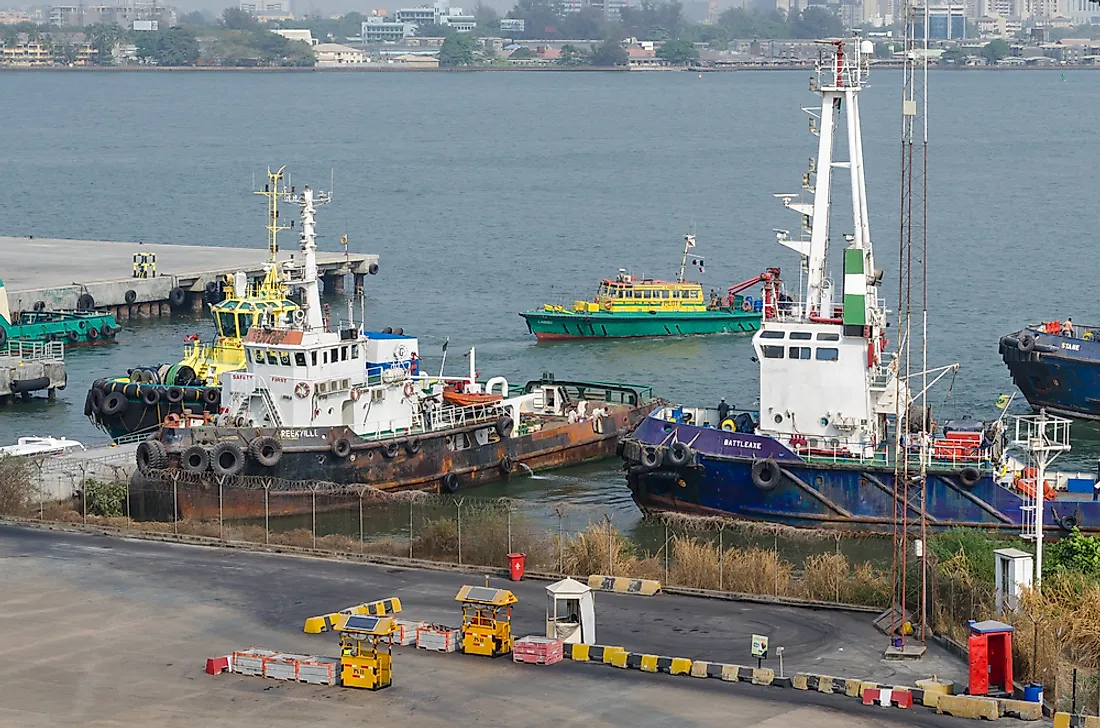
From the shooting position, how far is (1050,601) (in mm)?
29984

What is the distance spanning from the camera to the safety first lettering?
43.3m

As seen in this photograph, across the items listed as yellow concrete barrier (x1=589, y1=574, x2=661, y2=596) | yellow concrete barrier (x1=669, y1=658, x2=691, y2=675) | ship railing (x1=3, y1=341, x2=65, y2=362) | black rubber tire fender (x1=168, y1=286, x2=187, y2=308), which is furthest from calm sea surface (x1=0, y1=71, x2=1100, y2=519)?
yellow concrete barrier (x1=669, y1=658, x2=691, y2=675)

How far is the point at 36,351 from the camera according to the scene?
220 feet

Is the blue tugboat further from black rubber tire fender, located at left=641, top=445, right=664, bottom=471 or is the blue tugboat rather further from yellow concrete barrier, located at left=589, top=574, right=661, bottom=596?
yellow concrete barrier, located at left=589, top=574, right=661, bottom=596

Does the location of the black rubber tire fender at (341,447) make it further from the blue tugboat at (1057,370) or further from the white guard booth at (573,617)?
the blue tugboat at (1057,370)

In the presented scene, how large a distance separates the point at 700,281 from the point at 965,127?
376ft

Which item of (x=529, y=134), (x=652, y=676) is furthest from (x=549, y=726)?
(x=529, y=134)

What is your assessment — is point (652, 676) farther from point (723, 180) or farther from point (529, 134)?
point (529, 134)

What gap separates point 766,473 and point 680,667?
1481 centimetres

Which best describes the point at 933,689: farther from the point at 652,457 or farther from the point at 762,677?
the point at 652,457

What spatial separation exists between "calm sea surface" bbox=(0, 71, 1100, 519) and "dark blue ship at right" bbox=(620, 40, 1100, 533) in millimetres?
4091

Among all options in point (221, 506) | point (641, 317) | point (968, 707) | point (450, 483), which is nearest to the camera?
point (968, 707)

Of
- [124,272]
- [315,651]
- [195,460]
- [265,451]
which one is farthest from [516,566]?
[124,272]

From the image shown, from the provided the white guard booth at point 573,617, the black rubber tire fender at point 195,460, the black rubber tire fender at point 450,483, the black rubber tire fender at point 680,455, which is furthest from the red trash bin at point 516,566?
the black rubber tire fender at point 450,483
